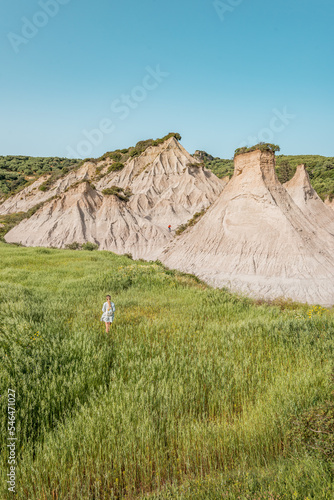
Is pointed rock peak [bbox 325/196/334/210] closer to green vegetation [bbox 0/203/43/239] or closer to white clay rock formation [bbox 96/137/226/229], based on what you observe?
white clay rock formation [bbox 96/137/226/229]

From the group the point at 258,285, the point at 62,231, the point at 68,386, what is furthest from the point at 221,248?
the point at 62,231

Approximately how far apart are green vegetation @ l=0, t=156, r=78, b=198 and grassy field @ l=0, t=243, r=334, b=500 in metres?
79.2

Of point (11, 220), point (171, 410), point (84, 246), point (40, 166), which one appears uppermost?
point (40, 166)

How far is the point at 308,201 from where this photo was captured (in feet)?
129

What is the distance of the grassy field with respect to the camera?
2.95 meters

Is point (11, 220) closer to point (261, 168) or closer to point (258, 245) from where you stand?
point (261, 168)

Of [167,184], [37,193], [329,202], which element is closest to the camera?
[329,202]

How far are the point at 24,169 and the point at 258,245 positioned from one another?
98164mm

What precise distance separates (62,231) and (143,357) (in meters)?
43.5

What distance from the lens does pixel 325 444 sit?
10.4 feet

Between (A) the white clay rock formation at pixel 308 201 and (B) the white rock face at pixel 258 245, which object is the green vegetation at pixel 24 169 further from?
(A) the white clay rock formation at pixel 308 201

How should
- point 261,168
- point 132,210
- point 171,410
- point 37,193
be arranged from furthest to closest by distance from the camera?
point 37,193 → point 132,210 → point 261,168 → point 171,410

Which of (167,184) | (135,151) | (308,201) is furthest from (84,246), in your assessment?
(135,151)

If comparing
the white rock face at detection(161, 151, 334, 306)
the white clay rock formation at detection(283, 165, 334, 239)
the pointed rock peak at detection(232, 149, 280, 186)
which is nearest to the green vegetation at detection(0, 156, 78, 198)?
the white rock face at detection(161, 151, 334, 306)
